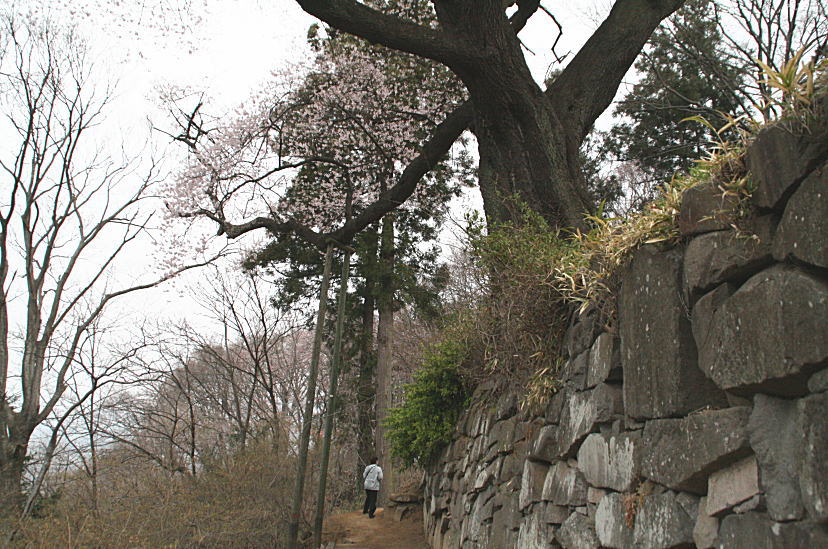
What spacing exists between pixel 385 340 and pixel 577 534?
1153 centimetres

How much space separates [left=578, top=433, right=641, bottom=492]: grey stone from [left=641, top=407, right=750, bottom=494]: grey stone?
0.39 ft

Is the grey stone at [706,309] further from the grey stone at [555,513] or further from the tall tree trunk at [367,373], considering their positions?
the tall tree trunk at [367,373]

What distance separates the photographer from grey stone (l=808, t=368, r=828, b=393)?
6.19ft

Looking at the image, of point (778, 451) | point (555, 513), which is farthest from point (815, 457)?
point (555, 513)

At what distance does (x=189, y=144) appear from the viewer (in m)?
11.1

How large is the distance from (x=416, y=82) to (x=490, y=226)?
573 centimetres

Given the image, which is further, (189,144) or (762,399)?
(189,144)

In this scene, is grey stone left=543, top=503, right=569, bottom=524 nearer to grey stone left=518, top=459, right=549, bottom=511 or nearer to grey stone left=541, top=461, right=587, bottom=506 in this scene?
grey stone left=541, top=461, right=587, bottom=506

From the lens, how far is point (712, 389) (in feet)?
8.39

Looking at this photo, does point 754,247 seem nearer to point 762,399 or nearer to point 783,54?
point 762,399

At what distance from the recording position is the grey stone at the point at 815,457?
1.83m

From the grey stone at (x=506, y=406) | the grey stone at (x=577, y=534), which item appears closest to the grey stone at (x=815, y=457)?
the grey stone at (x=577, y=534)

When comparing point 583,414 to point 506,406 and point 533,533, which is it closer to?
point 533,533

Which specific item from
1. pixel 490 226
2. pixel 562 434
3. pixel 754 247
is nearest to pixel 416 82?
pixel 490 226
